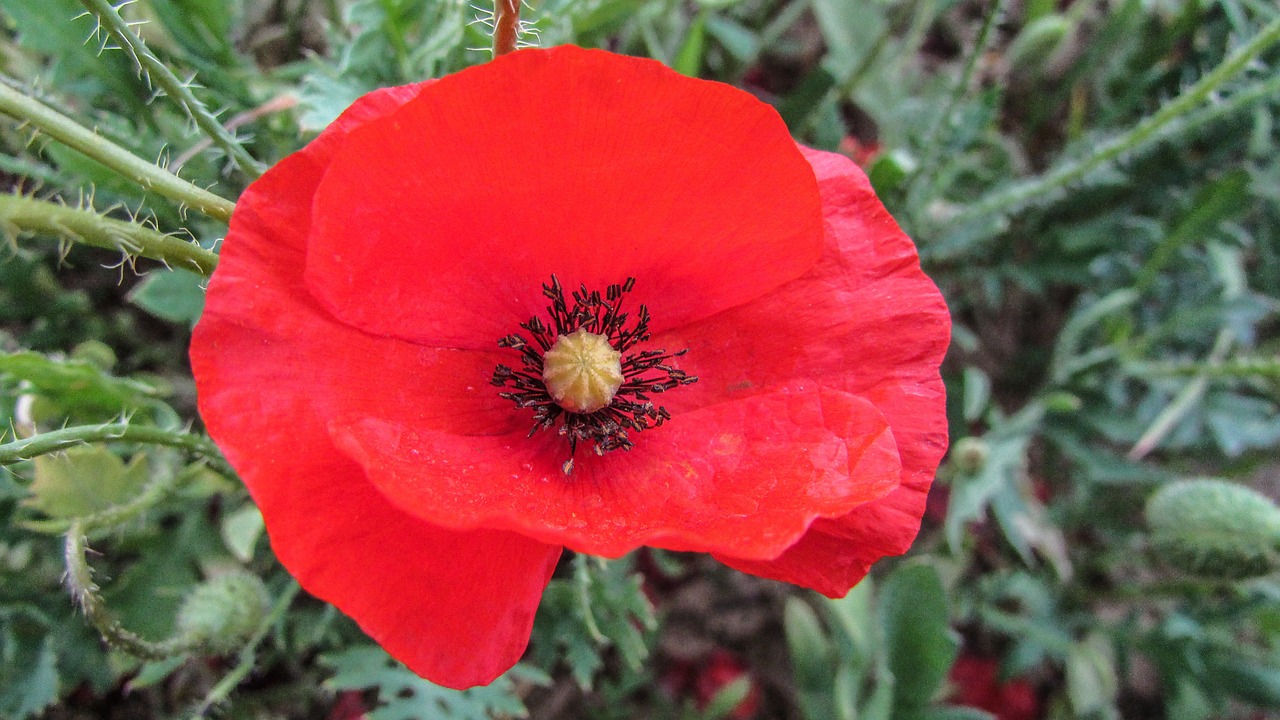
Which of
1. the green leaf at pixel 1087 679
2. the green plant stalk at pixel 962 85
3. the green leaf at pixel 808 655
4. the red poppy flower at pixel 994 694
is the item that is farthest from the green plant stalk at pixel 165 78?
the red poppy flower at pixel 994 694

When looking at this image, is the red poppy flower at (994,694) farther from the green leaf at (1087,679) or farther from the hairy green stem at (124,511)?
the hairy green stem at (124,511)

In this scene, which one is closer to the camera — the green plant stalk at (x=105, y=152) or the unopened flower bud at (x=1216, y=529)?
the green plant stalk at (x=105, y=152)

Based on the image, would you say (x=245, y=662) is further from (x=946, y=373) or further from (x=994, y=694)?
(x=994, y=694)

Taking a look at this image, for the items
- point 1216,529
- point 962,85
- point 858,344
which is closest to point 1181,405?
Result: point 1216,529

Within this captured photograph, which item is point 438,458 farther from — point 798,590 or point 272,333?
point 798,590

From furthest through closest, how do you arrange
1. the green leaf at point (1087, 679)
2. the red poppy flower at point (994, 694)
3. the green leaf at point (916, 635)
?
the red poppy flower at point (994, 694), the green leaf at point (1087, 679), the green leaf at point (916, 635)

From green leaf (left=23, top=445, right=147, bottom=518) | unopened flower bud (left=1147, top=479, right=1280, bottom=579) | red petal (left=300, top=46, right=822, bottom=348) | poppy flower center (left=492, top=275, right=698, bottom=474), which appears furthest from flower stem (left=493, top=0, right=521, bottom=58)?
unopened flower bud (left=1147, top=479, right=1280, bottom=579)

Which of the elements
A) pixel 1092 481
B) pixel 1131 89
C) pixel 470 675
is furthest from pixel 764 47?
pixel 470 675
